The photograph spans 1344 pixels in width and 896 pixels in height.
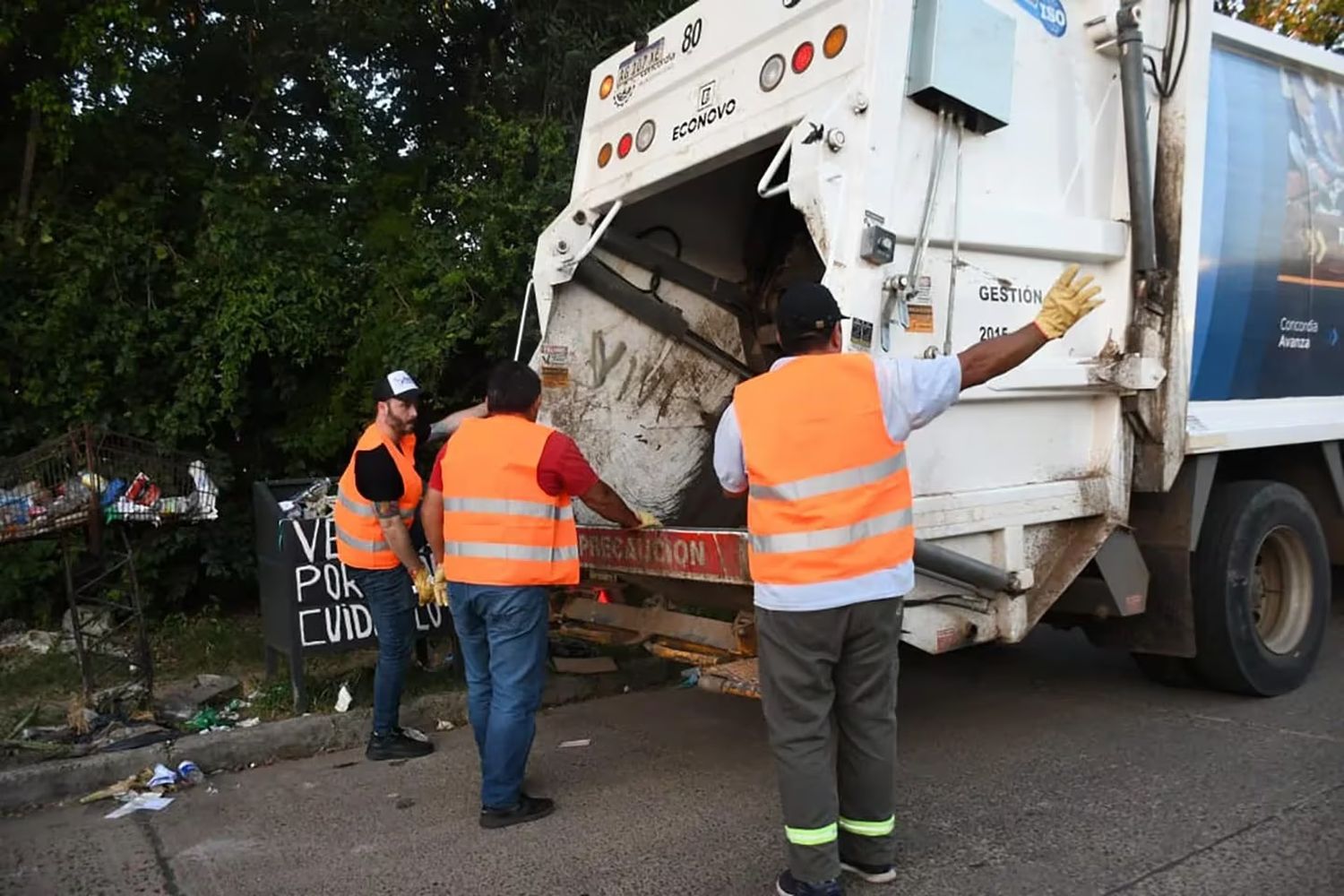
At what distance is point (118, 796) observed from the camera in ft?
12.6

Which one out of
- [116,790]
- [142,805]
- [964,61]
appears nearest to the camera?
[964,61]

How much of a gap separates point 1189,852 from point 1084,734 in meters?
1.14

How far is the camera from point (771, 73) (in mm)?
3623

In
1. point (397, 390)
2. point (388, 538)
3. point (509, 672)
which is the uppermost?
point (397, 390)

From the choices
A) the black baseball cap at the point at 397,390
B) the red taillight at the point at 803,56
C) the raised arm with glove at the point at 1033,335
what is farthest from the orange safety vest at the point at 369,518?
the raised arm with glove at the point at 1033,335

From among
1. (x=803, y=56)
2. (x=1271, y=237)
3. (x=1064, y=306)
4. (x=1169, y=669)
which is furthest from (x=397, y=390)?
(x=1271, y=237)

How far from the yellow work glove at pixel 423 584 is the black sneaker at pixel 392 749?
631mm

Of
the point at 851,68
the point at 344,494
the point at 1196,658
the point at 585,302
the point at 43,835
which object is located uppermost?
the point at 851,68

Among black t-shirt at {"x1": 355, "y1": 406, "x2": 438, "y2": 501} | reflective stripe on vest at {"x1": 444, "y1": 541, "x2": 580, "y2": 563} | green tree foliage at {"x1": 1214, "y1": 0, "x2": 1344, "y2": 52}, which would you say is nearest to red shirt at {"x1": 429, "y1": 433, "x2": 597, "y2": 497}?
reflective stripe on vest at {"x1": 444, "y1": 541, "x2": 580, "y2": 563}

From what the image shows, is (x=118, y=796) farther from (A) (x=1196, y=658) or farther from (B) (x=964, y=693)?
(A) (x=1196, y=658)

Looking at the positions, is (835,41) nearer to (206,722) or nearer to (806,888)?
(806,888)

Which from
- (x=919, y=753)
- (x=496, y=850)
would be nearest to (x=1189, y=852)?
(x=919, y=753)

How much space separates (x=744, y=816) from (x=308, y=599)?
A: 83.0 inches

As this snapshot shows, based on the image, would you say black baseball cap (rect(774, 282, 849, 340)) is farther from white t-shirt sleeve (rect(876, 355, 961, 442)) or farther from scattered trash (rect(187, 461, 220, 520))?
scattered trash (rect(187, 461, 220, 520))
